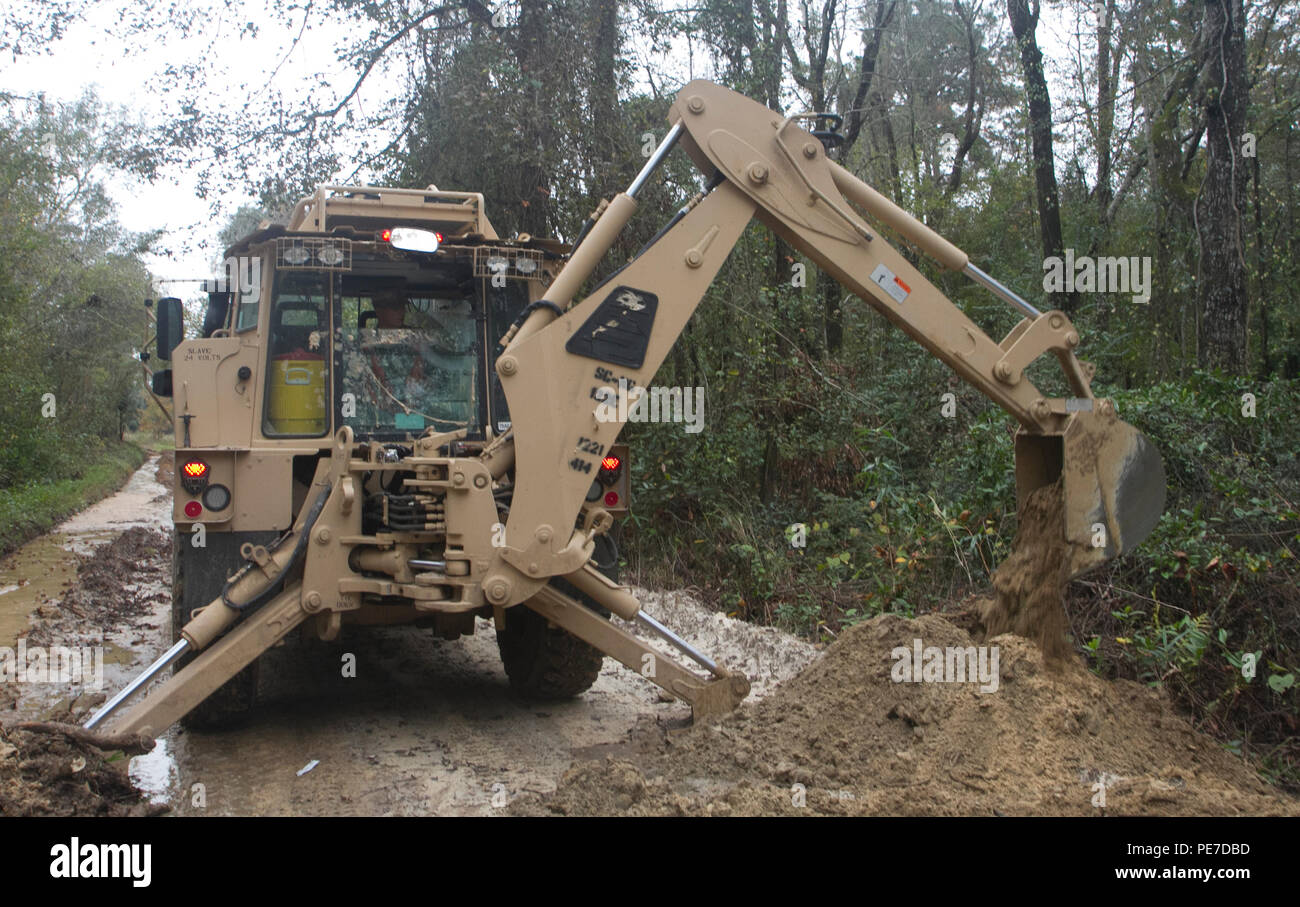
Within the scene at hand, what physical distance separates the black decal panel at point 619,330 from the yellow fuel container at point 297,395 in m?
1.90

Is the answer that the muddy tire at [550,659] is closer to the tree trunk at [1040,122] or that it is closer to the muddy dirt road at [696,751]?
the muddy dirt road at [696,751]

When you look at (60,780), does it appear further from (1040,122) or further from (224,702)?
(1040,122)

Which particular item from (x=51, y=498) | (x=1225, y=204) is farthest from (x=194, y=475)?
(x=51, y=498)

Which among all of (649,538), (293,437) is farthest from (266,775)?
(649,538)

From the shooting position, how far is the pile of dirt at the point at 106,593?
31.3 ft

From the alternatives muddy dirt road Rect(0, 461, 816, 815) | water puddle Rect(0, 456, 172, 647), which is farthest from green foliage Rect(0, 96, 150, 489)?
muddy dirt road Rect(0, 461, 816, 815)

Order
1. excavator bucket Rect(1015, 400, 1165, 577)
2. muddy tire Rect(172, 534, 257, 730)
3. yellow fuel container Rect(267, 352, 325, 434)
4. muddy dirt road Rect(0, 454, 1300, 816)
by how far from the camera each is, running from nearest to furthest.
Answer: muddy dirt road Rect(0, 454, 1300, 816), excavator bucket Rect(1015, 400, 1165, 577), muddy tire Rect(172, 534, 257, 730), yellow fuel container Rect(267, 352, 325, 434)

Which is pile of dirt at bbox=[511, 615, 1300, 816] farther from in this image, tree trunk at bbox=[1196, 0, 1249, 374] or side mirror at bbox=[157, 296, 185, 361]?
tree trunk at bbox=[1196, 0, 1249, 374]

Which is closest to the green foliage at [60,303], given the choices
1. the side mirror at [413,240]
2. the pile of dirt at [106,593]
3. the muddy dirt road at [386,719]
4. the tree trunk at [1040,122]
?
the pile of dirt at [106,593]

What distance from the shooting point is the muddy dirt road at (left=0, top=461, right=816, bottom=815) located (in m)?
4.97

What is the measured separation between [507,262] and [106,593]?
24.8 feet

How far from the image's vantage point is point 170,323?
6.32m

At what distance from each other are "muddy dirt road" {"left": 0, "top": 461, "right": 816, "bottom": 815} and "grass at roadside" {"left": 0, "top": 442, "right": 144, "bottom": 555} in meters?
6.49
